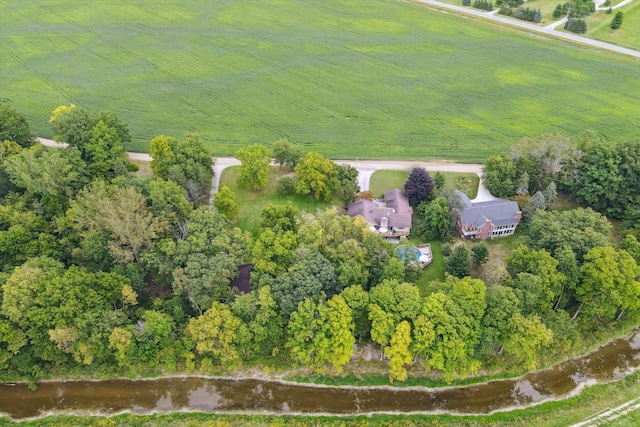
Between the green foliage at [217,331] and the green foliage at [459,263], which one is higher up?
the green foliage at [459,263]

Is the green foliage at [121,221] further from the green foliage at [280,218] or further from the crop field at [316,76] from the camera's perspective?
the crop field at [316,76]

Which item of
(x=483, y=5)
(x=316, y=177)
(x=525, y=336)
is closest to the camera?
(x=525, y=336)

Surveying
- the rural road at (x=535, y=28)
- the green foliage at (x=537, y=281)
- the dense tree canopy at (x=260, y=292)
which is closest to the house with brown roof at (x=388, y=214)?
the dense tree canopy at (x=260, y=292)

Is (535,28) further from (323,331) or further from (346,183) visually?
(323,331)

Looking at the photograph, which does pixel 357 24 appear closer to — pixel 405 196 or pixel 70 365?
pixel 405 196

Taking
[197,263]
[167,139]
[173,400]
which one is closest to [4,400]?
[173,400]

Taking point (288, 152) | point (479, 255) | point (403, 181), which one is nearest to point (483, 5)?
point (403, 181)
